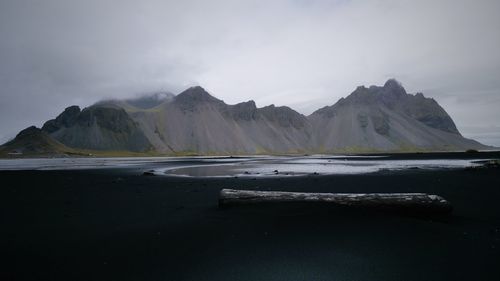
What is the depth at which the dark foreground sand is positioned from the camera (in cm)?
675

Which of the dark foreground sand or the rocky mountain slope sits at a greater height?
the rocky mountain slope

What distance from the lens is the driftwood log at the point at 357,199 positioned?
463 inches

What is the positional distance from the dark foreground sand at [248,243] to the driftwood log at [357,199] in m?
0.41

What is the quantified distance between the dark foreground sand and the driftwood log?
0.41m

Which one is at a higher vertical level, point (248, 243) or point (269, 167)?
point (269, 167)

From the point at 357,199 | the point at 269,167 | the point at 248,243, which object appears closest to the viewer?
the point at 248,243

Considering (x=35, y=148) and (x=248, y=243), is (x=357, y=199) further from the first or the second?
(x=35, y=148)

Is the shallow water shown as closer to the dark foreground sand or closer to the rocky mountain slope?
the dark foreground sand

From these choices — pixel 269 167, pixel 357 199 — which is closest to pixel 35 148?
pixel 269 167

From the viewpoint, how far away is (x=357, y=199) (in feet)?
41.5

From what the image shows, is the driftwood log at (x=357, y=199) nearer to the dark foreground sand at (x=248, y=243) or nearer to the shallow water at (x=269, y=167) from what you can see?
the dark foreground sand at (x=248, y=243)

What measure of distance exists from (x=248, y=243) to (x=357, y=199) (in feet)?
19.5

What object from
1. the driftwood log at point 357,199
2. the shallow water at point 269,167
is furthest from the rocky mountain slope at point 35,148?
the driftwood log at point 357,199

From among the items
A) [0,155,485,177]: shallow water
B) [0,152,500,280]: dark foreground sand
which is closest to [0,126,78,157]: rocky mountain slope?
[0,155,485,177]: shallow water
